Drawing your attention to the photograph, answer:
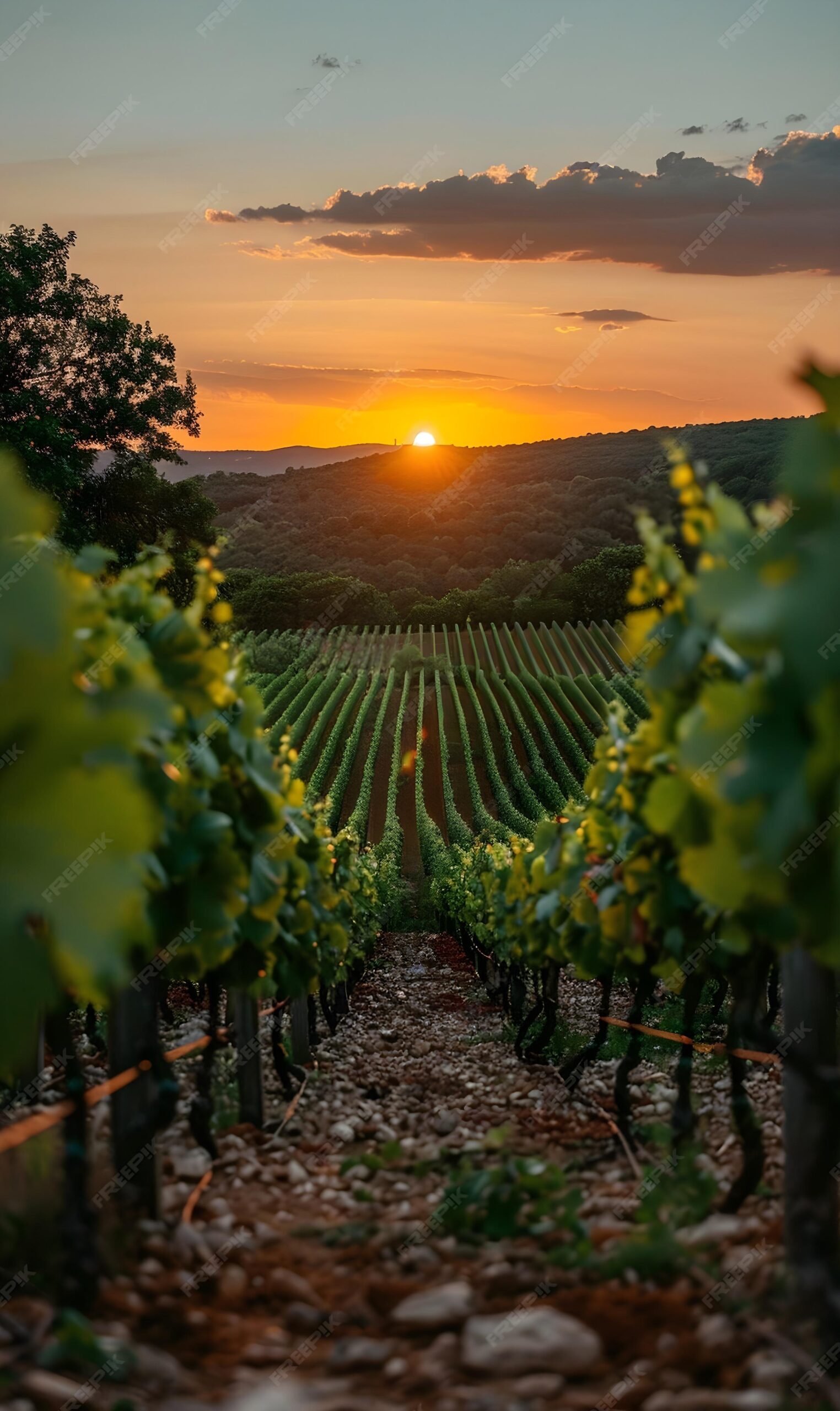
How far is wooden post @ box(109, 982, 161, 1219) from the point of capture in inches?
142

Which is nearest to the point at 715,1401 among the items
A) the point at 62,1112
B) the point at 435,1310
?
the point at 435,1310

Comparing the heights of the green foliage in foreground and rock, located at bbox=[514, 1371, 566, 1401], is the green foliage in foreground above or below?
above

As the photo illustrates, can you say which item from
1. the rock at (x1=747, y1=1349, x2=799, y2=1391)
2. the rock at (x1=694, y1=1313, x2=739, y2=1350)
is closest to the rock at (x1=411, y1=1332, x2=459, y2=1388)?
the rock at (x1=694, y1=1313, x2=739, y2=1350)

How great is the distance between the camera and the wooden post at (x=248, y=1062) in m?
5.55

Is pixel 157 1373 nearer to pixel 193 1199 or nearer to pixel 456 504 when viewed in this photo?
pixel 193 1199

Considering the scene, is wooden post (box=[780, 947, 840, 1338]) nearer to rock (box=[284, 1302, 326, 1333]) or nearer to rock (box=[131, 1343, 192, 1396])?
rock (box=[284, 1302, 326, 1333])

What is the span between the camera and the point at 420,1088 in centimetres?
751

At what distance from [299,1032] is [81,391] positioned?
23.3 metres

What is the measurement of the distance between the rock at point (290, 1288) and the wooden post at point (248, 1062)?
7.93 feet

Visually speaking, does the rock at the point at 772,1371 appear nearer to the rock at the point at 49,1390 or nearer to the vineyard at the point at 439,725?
the rock at the point at 49,1390

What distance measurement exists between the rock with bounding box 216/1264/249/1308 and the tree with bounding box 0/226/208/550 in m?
21.2

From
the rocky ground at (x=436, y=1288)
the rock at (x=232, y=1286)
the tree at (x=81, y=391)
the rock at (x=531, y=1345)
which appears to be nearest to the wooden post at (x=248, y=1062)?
the rocky ground at (x=436, y=1288)

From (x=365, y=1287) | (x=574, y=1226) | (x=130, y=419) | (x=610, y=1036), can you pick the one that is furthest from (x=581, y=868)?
(x=130, y=419)

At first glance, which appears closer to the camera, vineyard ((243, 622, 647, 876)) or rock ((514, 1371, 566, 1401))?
rock ((514, 1371, 566, 1401))
